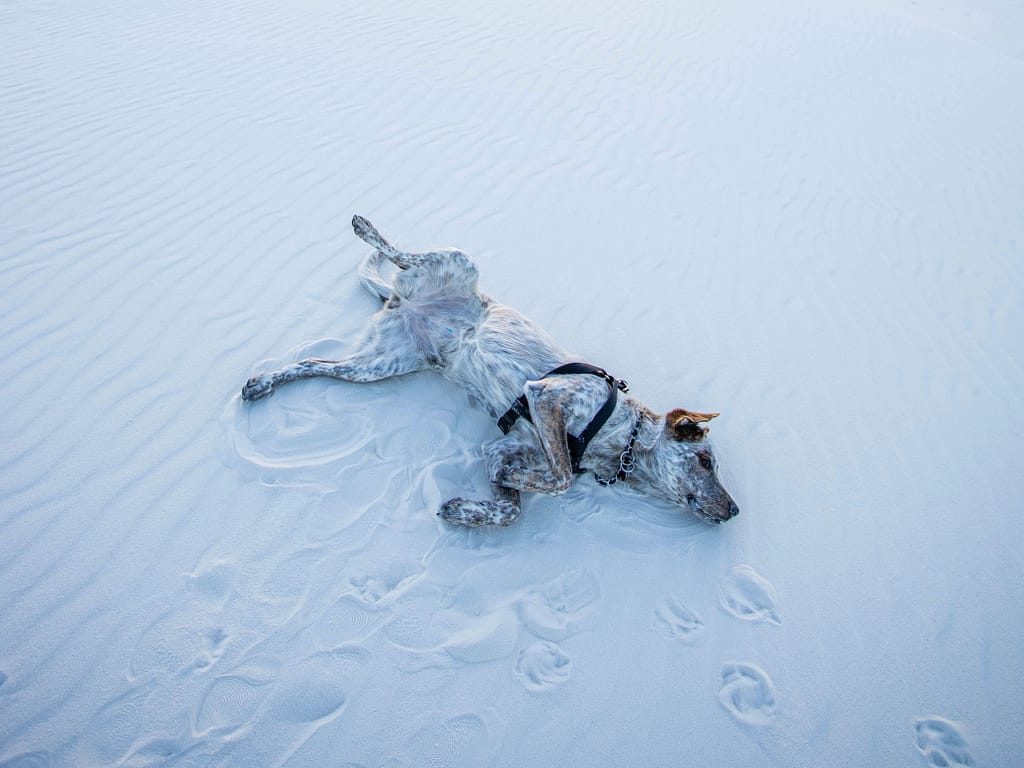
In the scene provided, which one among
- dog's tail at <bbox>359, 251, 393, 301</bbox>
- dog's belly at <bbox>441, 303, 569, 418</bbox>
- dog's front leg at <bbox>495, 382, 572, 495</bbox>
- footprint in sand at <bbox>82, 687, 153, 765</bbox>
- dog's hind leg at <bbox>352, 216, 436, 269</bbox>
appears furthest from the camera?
dog's tail at <bbox>359, 251, 393, 301</bbox>

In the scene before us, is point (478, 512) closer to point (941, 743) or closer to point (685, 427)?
point (685, 427)

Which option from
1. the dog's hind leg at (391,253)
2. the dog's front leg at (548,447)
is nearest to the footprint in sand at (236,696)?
the dog's front leg at (548,447)

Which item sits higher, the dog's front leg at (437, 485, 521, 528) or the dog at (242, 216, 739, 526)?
the dog at (242, 216, 739, 526)

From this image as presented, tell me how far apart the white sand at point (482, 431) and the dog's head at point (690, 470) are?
0.63 ft

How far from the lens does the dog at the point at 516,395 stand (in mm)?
2977

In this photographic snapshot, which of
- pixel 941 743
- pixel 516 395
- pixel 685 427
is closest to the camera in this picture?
pixel 941 743

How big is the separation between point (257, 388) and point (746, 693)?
9.85 feet

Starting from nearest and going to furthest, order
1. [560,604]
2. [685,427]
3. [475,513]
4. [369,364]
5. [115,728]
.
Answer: [115,728]
[560,604]
[475,513]
[685,427]
[369,364]

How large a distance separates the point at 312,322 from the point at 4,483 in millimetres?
1825

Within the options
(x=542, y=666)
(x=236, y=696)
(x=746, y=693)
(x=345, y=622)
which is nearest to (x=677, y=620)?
(x=746, y=693)

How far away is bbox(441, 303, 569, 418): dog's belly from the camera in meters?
3.23

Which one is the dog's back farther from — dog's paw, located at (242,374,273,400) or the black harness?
dog's paw, located at (242,374,273,400)

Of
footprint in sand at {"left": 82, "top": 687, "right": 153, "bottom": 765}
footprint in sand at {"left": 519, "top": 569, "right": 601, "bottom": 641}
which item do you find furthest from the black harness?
footprint in sand at {"left": 82, "top": 687, "right": 153, "bottom": 765}

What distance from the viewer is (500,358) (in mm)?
3266
